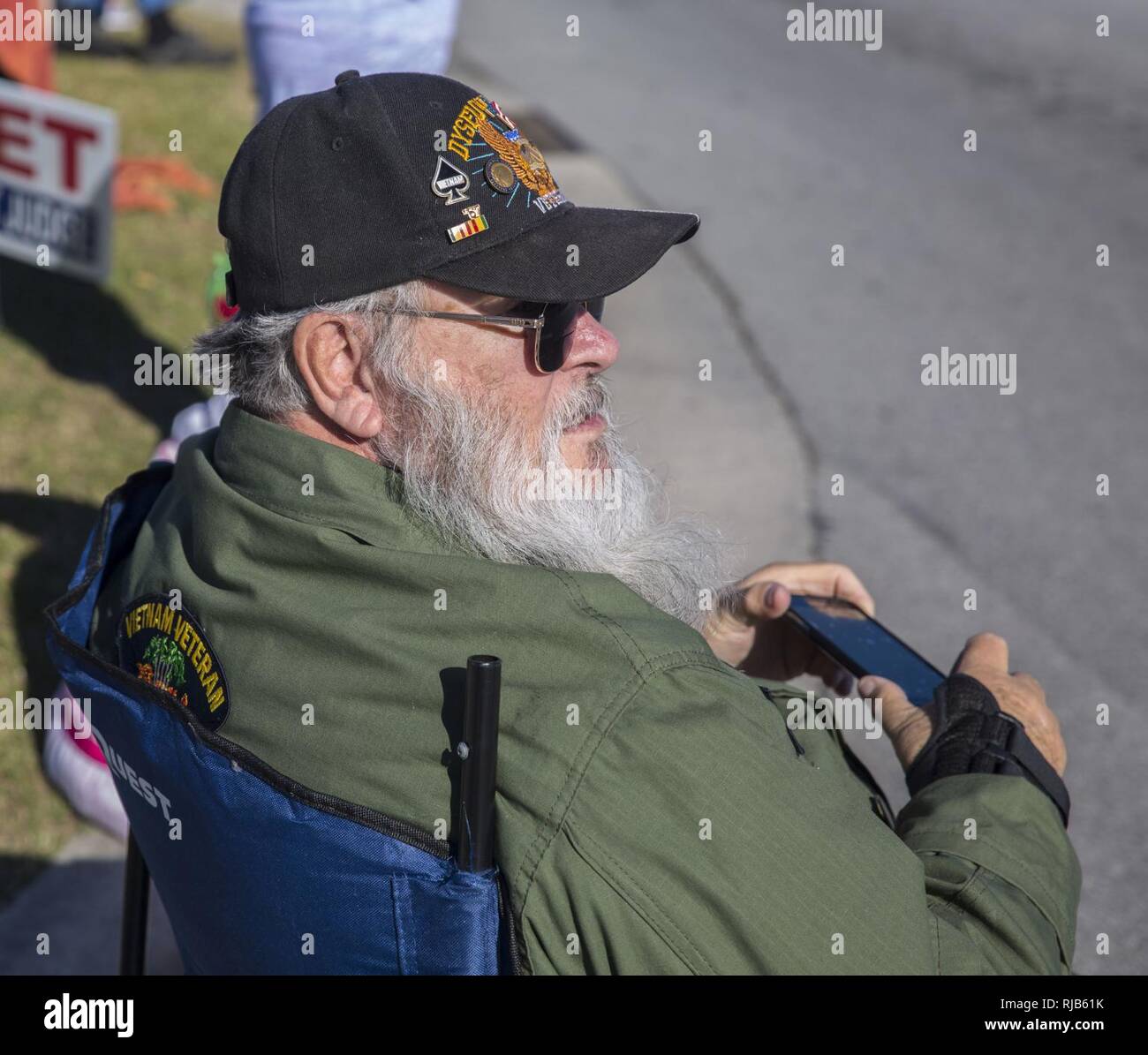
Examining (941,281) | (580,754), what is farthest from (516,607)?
(941,281)

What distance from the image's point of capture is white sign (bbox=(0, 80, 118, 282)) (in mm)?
3724

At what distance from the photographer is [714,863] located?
132cm

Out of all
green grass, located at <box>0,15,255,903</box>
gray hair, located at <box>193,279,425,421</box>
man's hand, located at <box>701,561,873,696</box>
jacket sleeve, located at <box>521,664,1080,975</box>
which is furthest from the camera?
green grass, located at <box>0,15,255,903</box>

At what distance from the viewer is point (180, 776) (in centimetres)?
156

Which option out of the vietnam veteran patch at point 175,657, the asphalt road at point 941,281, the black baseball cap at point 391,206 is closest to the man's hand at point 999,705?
the black baseball cap at point 391,206

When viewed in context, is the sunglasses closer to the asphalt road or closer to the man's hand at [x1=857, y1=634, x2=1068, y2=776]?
the man's hand at [x1=857, y1=634, x2=1068, y2=776]

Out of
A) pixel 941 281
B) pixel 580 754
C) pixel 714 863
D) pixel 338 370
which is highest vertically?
pixel 941 281

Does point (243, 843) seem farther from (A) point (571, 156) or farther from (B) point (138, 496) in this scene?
(A) point (571, 156)

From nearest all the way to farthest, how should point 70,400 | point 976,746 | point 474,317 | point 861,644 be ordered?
point 474,317
point 976,746
point 861,644
point 70,400

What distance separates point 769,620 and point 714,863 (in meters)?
0.94

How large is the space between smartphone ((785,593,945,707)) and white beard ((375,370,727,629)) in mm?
310

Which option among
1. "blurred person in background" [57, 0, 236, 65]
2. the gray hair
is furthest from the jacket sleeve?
"blurred person in background" [57, 0, 236, 65]

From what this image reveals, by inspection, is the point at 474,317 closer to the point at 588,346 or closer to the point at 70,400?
the point at 588,346
